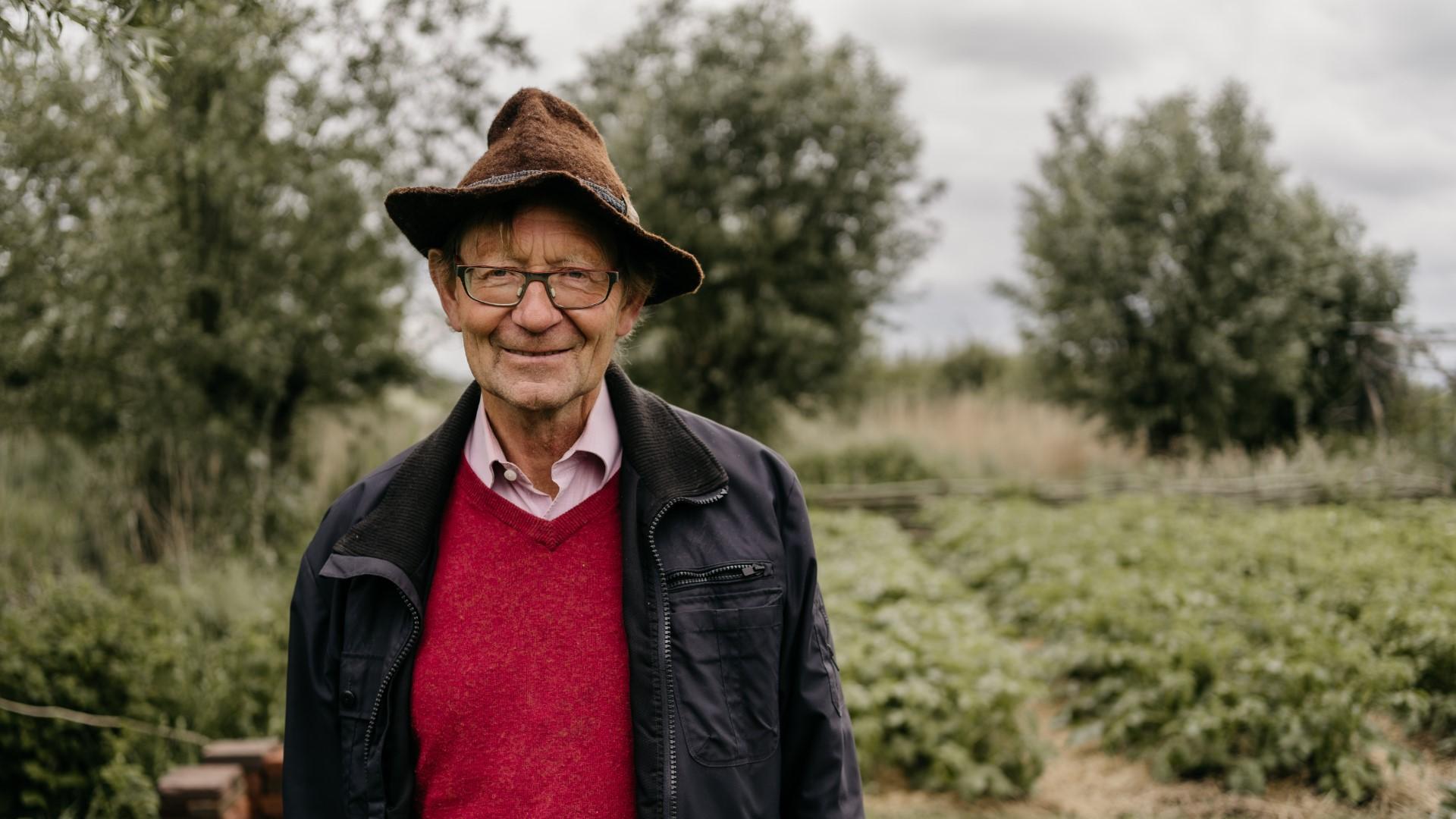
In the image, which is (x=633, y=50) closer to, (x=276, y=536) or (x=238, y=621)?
(x=276, y=536)

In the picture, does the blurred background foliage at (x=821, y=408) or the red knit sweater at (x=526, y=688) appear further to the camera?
the blurred background foliage at (x=821, y=408)

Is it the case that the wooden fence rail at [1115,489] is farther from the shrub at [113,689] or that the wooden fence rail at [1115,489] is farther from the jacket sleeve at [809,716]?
the jacket sleeve at [809,716]

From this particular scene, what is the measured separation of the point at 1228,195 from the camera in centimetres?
1430

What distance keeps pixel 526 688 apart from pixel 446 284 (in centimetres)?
84

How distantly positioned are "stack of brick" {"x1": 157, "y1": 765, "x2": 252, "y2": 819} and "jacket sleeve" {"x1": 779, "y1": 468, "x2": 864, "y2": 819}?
221cm

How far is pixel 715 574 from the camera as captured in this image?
192cm

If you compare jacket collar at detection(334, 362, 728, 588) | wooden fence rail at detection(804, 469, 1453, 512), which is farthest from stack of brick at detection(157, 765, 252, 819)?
wooden fence rail at detection(804, 469, 1453, 512)

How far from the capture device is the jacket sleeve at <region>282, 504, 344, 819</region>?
1.98 m

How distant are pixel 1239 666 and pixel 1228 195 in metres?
11.4

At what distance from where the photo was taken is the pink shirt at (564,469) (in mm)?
2039

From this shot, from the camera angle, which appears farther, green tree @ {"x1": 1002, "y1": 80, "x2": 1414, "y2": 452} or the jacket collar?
green tree @ {"x1": 1002, "y1": 80, "x2": 1414, "y2": 452}

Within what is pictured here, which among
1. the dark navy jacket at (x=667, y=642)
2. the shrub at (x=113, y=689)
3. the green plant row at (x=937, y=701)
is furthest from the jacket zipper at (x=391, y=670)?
the green plant row at (x=937, y=701)

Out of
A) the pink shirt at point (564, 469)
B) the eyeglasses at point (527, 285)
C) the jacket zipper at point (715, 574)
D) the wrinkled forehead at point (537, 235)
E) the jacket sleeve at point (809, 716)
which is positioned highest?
the wrinkled forehead at point (537, 235)

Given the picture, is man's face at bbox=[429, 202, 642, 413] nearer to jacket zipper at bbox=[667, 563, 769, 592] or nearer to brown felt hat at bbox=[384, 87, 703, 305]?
brown felt hat at bbox=[384, 87, 703, 305]
